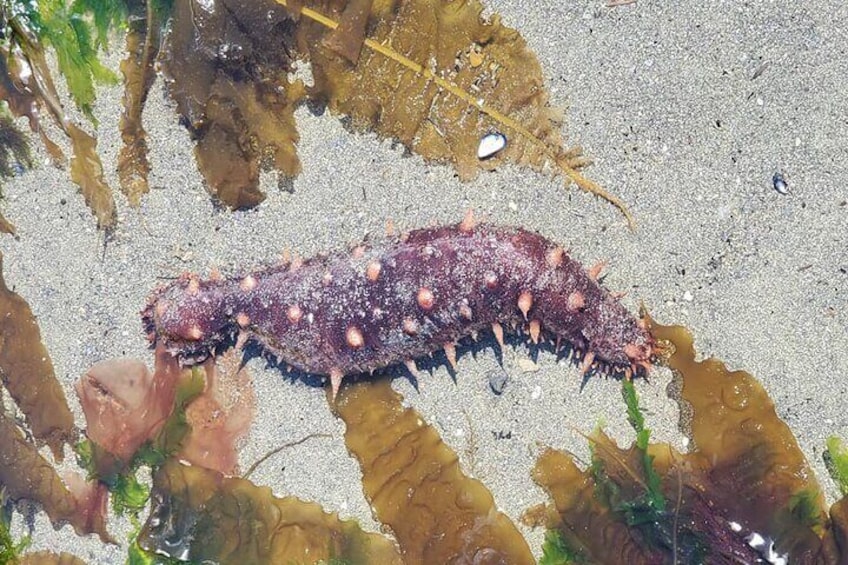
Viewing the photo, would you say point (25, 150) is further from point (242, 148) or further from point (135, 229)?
point (242, 148)

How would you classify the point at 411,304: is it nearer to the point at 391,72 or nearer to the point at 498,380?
the point at 498,380

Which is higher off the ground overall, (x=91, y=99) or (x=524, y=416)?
(x=91, y=99)

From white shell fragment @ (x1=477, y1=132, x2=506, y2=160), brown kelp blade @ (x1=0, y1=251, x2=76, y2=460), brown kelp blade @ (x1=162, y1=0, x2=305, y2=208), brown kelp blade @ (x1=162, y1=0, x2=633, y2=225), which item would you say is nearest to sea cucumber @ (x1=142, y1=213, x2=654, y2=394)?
white shell fragment @ (x1=477, y1=132, x2=506, y2=160)

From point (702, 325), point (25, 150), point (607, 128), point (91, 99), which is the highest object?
point (607, 128)

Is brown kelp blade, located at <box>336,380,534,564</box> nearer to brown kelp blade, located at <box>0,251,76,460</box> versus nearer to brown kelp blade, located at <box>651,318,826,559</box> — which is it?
brown kelp blade, located at <box>651,318,826,559</box>

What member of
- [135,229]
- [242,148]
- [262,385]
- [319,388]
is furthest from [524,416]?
[135,229]

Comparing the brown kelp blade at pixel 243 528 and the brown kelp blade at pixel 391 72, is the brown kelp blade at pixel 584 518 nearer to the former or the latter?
the brown kelp blade at pixel 243 528
